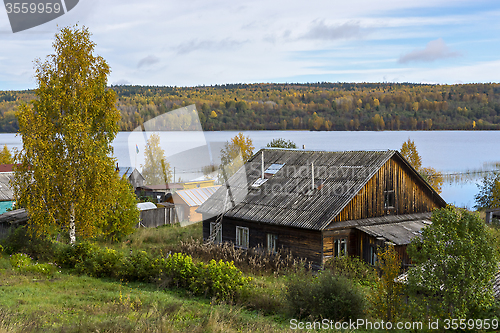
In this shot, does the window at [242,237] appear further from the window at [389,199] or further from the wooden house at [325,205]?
the window at [389,199]

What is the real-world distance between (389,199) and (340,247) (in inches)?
187

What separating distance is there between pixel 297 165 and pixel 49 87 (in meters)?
14.7

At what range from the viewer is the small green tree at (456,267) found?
1050cm

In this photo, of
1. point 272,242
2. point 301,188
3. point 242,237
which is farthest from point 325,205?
point 242,237

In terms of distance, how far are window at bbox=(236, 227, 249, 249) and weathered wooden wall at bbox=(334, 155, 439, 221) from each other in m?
5.69

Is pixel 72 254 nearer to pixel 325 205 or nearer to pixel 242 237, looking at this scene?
pixel 242 237

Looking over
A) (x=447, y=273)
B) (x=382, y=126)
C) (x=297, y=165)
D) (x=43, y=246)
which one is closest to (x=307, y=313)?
(x=447, y=273)

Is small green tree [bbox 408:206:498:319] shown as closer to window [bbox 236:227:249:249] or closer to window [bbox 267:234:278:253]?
window [bbox 267:234:278:253]

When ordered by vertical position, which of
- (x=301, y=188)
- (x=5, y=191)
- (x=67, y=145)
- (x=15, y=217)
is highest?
(x=67, y=145)

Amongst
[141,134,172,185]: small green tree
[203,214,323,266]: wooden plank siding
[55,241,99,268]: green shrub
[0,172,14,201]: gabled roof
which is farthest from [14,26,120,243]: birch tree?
[141,134,172,185]: small green tree

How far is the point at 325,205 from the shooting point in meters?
22.5

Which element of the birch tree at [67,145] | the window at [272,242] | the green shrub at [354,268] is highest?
the birch tree at [67,145]

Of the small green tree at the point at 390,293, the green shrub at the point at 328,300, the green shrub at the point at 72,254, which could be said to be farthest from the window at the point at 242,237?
the small green tree at the point at 390,293

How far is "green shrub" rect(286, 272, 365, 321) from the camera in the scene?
12367mm
